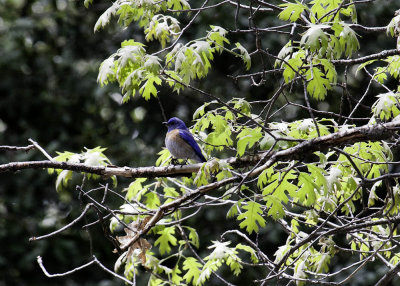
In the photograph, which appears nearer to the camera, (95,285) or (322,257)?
(322,257)

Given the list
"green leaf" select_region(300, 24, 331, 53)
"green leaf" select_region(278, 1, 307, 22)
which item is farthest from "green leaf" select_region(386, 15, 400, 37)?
"green leaf" select_region(300, 24, 331, 53)

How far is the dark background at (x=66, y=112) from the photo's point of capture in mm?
8641

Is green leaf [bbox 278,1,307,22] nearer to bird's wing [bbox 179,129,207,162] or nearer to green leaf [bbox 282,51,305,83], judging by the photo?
green leaf [bbox 282,51,305,83]

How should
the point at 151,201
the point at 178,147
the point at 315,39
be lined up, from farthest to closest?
the point at 178,147, the point at 151,201, the point at 315,39

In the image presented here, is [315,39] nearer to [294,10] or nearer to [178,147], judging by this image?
[294,10]

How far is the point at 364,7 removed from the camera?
8.02m

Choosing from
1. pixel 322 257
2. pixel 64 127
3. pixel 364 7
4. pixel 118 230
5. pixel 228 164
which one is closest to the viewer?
pixel 228 164

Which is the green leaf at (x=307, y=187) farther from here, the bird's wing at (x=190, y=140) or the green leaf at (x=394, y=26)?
the bird's wing at (x=190, y=140)

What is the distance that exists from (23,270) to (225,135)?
6344 mm

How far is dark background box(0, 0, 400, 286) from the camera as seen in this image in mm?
8641

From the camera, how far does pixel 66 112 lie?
9359mm

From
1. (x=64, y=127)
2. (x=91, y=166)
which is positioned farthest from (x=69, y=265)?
(x=91, y=166)

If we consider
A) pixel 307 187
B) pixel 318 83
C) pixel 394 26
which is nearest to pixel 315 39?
pixel 318 83

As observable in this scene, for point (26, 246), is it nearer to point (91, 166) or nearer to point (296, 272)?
point (91, 166)
